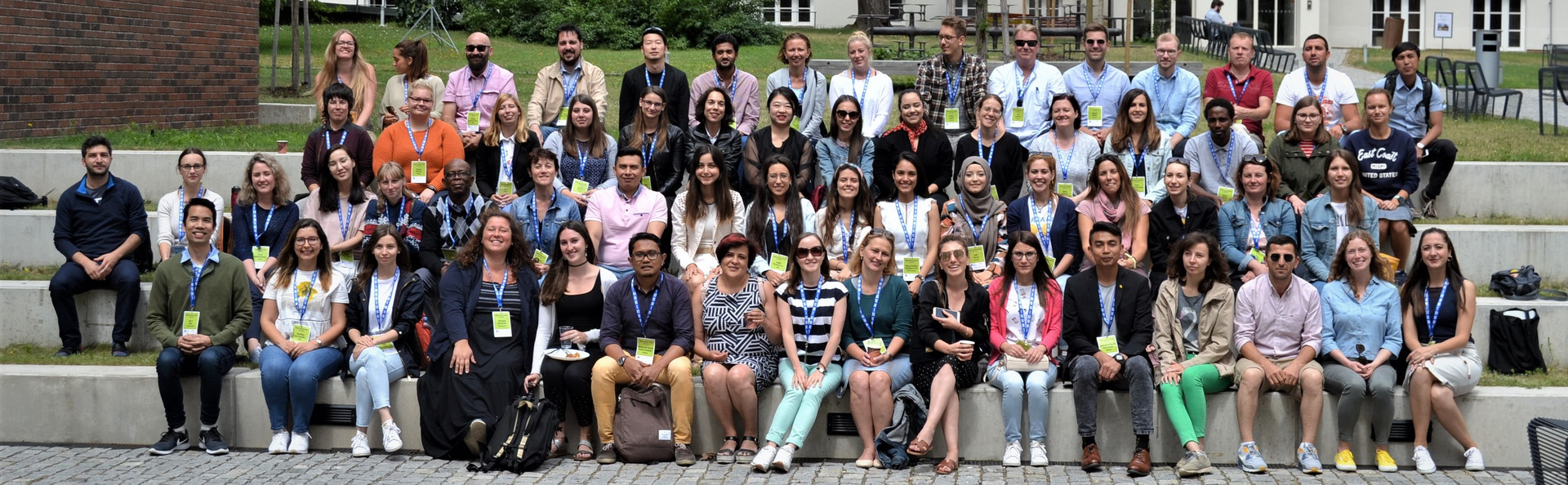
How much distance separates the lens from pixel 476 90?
1034 cm

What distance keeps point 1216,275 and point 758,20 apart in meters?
24.1

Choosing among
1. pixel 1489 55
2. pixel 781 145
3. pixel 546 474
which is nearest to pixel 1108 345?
pixel 781 145

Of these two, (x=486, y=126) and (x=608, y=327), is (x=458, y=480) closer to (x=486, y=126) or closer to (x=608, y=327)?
(x=608, y=327)

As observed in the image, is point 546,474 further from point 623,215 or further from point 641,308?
point 623,215

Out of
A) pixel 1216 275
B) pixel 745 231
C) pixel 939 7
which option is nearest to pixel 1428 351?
pixel 1216 275

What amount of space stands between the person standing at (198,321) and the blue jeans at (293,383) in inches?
11.4

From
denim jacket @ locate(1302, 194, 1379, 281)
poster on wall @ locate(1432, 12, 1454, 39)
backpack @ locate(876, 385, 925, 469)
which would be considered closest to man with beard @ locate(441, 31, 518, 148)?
backpack @ locate(876, 385, 925, 469)

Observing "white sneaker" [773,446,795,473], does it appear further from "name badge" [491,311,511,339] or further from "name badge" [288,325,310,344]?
"name badge" [288,325,310,344]

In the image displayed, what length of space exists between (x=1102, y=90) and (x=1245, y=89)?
1079 mm

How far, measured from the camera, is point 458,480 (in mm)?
7082

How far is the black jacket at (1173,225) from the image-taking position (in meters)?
8.61

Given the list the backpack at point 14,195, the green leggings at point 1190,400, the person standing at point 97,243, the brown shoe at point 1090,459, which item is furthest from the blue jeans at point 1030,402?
the backpack at point 14,195

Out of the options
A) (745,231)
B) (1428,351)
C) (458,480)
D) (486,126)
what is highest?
(486,126)

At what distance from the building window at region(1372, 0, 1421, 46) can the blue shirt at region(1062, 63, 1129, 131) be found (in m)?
28.1
